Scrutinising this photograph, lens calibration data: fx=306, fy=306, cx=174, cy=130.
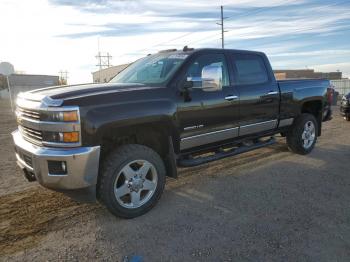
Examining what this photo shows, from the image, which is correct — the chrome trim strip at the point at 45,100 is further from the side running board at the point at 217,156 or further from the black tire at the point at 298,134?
the black tire at the point at 298,134

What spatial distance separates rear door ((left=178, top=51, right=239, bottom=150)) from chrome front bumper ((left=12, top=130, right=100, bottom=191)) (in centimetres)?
131

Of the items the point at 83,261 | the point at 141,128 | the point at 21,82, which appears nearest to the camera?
the point at 83,261

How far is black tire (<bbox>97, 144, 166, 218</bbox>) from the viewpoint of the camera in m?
3.46

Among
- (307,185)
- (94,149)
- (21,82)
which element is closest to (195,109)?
(94,149)

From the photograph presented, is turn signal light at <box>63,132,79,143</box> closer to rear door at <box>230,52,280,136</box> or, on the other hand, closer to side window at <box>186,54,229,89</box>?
side window at <box>186,54,229,89</box>

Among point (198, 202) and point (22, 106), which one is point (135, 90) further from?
point (198, 202)

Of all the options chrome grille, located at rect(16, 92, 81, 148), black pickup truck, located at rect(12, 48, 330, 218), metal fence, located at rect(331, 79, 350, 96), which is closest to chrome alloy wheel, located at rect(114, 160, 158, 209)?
black pickup truck, located at rect(12, 48, 330, 218)

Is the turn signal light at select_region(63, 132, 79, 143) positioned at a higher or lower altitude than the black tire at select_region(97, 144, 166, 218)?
higher

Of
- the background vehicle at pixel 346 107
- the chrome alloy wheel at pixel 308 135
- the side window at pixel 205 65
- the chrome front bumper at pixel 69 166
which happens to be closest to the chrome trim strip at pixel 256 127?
the side window at pixel 205 65

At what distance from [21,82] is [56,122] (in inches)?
2050

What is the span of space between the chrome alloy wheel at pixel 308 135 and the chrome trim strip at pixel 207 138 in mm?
2182

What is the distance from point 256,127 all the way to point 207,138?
4.07 feet

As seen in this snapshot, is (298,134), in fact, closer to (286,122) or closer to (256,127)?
(286,122)

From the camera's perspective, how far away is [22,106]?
3621mm
